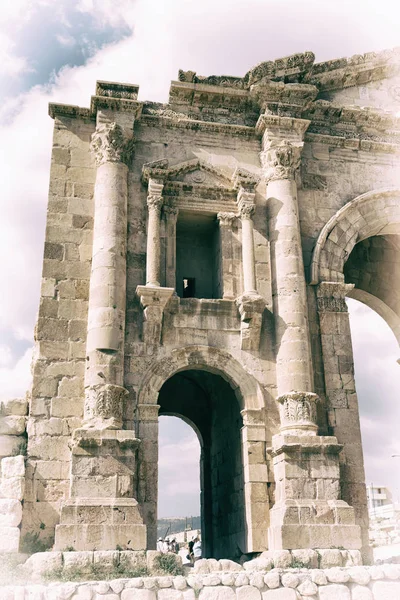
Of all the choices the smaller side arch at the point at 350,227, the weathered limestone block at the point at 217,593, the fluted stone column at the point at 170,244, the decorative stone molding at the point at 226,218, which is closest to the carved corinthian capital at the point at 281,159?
the decorative stone molding at the point at 226,218

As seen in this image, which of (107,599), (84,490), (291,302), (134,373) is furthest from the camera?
(291,302)

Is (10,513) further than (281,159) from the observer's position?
No

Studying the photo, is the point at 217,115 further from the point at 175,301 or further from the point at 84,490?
the point at 84,490

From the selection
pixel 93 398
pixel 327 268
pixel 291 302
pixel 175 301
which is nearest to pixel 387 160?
pixel 327 268

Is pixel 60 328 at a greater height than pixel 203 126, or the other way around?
pixel 203 126

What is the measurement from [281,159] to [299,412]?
565 cm

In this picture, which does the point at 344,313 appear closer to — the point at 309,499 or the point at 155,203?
the point at 309,499

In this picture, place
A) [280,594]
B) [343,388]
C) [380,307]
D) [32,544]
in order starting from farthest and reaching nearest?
[380,307] → [343,388] → [32,544] → [280,594]

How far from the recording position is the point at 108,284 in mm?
12984

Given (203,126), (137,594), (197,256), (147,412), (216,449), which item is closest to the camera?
(137,594)

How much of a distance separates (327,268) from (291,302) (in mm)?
1582

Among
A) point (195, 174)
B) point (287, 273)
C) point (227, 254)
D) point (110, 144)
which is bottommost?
point (287, 273)

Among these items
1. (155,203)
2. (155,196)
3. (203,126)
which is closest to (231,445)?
(155,203)

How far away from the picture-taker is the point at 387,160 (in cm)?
1625
